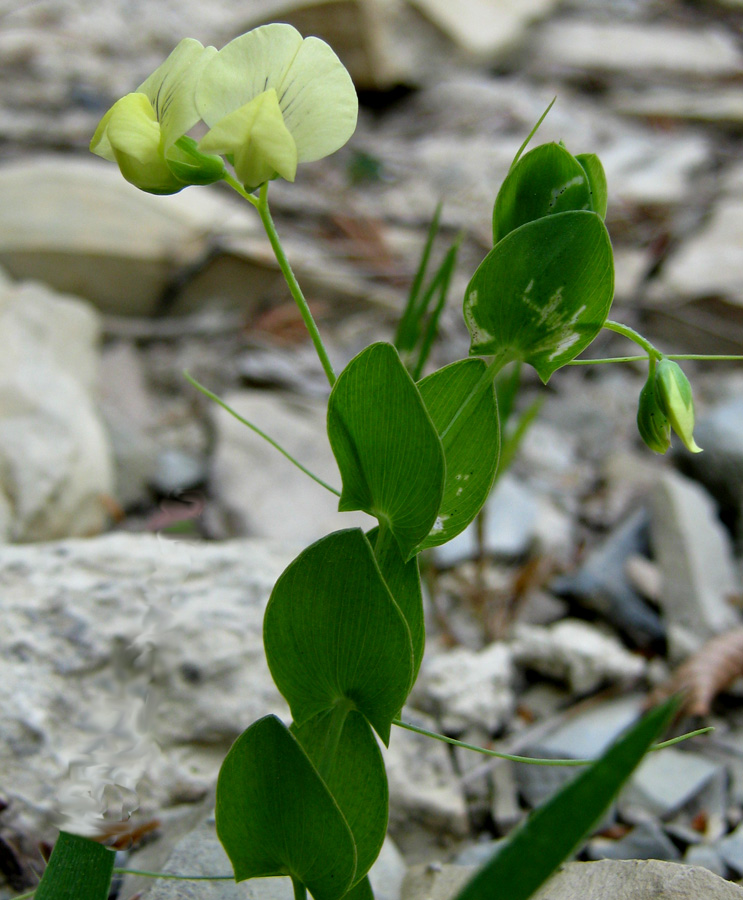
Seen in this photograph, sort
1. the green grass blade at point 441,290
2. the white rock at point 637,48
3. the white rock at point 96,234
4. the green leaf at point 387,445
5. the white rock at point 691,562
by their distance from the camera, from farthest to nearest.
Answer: the white rock at point 637,48
the white rock at point 96,234
the white rock at point 691,562
the green grass blade at point 441,290
the green leaf at point 387,445

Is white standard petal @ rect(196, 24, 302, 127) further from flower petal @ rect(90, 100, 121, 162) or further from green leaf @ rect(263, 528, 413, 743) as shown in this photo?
green leaf @ rect(263, 528, 413, 743)

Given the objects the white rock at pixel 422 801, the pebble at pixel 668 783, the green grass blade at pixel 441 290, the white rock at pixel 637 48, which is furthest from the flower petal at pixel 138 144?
the white rock at pixel 637 48

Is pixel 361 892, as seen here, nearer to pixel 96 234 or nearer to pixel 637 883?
pixel 637 883

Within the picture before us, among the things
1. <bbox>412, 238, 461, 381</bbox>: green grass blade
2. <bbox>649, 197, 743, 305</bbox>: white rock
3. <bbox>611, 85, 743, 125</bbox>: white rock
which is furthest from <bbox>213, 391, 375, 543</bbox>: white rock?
<bbox>611, 85, 743, 125</bbox>: white rock

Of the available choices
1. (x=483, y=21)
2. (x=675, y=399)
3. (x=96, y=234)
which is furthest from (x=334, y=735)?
(x=483, y=21)

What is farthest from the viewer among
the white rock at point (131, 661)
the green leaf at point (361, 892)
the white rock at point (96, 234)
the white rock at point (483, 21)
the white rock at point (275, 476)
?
the white rock at point (483, 21)

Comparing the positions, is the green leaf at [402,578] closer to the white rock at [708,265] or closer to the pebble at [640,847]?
the pebble at [640,847]
